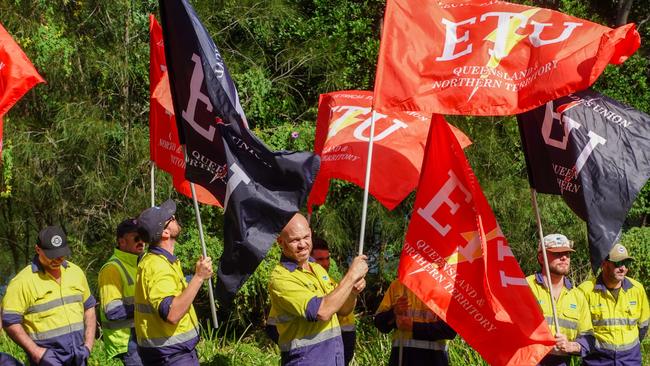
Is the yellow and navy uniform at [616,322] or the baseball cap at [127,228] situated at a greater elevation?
the baseball cap at [127,228]

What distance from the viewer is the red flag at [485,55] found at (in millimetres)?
6441

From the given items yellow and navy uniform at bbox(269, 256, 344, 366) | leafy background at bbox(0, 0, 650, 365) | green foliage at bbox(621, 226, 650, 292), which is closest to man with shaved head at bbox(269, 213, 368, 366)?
yellow and navy uniform at bbox(269, 256, 344, 366)

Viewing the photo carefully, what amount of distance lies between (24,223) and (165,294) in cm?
870

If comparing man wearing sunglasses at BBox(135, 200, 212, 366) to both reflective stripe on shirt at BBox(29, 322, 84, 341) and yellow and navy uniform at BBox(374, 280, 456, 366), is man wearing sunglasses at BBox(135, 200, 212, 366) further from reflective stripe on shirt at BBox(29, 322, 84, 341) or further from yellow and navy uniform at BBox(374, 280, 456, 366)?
yellow and navy uniform at BBox(374, 280, 456, 366)

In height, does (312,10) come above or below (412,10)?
below

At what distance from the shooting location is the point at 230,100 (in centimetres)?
700

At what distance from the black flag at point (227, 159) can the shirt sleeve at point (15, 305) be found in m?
2.02

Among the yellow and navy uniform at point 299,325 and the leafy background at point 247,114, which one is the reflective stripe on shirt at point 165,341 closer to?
the yellow and navy uniform at point 299,325

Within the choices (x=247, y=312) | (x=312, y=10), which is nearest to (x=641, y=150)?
(x=247, y=312)

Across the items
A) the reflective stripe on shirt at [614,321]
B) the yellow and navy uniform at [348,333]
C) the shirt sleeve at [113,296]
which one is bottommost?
the reflective stripe on shirt at [614,321]

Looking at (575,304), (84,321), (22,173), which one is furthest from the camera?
(22,173)

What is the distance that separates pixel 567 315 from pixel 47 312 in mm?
4177

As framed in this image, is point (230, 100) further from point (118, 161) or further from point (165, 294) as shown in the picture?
point (118, 161)

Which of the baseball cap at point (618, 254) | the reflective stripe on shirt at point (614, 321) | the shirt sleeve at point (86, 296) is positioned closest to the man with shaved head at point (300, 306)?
the shirt sleeve at point (86, 296)
